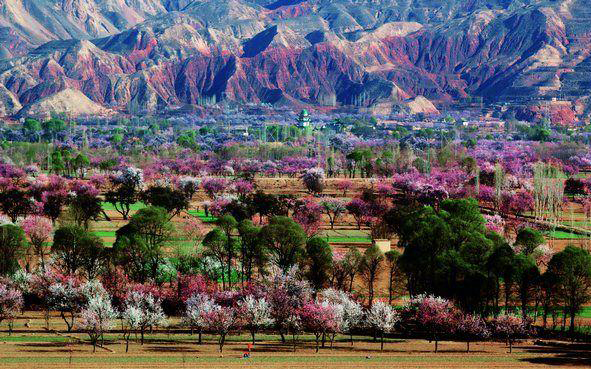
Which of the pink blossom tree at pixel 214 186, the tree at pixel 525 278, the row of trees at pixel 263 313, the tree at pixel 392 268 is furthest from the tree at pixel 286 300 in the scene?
the pink blossom tree at pixel 214 186

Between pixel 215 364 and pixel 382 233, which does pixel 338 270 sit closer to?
pixel 215 364

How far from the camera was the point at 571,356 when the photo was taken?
52.0 meters

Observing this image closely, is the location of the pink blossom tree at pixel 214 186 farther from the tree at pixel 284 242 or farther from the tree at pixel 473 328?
the tree at pixel 473 328

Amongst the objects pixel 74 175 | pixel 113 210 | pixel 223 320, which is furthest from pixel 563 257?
pixel 74 175

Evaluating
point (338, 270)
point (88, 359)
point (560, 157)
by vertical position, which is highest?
point (560, 157)

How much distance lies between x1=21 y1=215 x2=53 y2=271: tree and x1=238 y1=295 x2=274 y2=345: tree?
1802 cm

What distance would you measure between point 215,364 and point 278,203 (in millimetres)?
48456

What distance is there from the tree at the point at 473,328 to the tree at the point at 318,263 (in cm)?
1063

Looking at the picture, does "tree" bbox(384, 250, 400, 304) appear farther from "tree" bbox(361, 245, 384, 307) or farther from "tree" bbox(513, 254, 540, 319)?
"tree" bbox(513, 254, 540, 319)

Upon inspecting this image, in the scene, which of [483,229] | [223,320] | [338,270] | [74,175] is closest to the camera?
[223,320]

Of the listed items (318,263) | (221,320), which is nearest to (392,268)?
(318,263)

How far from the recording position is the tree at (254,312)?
55.5 m

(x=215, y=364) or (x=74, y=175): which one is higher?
(x=74, y=175)

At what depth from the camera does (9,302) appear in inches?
2307
